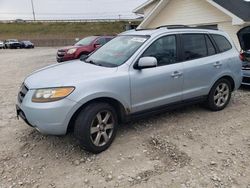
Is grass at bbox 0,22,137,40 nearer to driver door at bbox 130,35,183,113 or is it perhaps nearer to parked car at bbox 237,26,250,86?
parked car at bbox 237,26,250,86

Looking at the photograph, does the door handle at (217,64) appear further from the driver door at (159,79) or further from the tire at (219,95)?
the driver door at (159,79)

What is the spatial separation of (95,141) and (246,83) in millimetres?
4960

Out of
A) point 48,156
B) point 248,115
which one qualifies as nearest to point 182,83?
point 248,115

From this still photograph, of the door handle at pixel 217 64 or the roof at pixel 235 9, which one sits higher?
the roof at pixel 235 9

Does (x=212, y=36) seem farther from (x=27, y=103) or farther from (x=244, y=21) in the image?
(x=244, y=21)

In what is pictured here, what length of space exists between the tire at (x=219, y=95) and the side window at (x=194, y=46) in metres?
0.74

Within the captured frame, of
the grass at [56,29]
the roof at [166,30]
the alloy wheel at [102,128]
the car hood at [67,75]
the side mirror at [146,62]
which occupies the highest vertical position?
the roof at [166,30]

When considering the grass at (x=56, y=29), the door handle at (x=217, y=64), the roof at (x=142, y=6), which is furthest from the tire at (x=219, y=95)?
the grass at (x=56, y=29)

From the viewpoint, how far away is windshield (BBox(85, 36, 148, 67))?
14.3ft

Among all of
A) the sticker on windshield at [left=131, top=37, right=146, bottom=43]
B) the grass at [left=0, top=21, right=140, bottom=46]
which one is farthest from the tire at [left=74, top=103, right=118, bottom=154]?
the grass at [left=0, top=21, right=140, bottom=46]

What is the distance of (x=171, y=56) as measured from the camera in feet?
15.5

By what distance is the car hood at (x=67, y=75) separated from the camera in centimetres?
373

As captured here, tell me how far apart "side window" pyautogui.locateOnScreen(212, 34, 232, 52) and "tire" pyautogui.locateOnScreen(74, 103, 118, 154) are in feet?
→ 9.40

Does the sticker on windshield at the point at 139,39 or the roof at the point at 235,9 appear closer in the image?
the sticker on windshield at the point at 139,39
